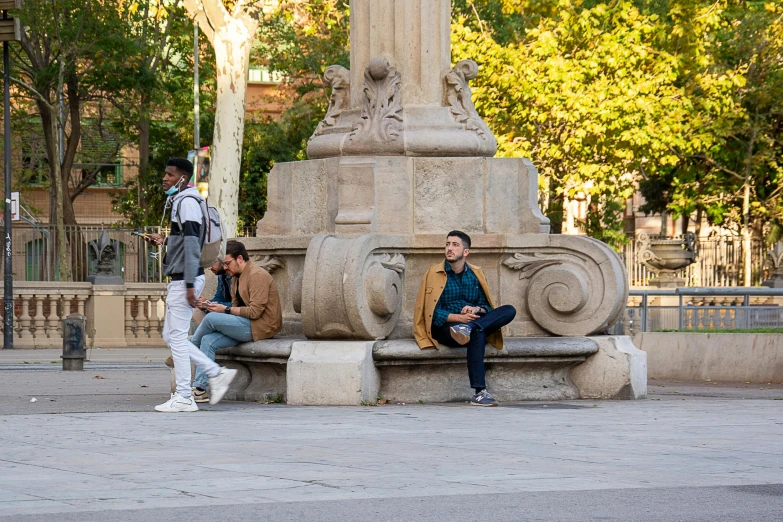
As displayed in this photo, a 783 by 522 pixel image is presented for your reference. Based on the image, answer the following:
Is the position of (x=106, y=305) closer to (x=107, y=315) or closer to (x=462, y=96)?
(x=107, y=315)

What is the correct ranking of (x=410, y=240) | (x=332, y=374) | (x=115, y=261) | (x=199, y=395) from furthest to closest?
1. (x=115, y=261)
2. (x=199, y=395)
3. (x=410, y=240)
4. (x=332, y=374)

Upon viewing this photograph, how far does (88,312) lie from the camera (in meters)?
28.6

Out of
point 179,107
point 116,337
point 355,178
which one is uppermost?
point 179,107

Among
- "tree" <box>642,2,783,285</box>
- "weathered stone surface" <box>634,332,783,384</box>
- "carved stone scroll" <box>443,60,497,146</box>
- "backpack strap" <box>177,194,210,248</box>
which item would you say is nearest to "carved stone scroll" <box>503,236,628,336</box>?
"carved stone scroll" <box>443,60,497,146</box>

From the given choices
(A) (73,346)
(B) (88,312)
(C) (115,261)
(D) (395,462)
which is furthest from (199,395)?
(C) (115,261)

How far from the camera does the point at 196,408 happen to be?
1062 centimetres

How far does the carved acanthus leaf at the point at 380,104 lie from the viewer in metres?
11.6

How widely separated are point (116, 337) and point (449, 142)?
58.5 ft

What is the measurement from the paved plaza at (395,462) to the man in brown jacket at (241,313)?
1.72ft

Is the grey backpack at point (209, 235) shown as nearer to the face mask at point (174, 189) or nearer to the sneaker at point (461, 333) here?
the face mask at point (174, 189)

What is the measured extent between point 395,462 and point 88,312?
22.1 meters

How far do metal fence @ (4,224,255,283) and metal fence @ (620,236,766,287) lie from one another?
1129 centimetres

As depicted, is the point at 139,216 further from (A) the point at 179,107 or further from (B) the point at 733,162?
(B) the point at 733,162

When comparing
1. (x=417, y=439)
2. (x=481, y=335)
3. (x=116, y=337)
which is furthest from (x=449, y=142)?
(x=116, y=337)
